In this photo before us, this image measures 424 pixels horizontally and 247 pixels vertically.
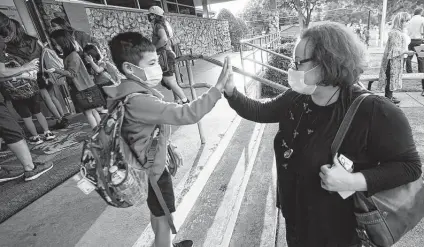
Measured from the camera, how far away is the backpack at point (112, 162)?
1299 millimetres

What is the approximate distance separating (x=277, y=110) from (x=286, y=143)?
308mm

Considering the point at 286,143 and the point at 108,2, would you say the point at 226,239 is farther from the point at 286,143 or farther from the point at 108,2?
the point at 108,2

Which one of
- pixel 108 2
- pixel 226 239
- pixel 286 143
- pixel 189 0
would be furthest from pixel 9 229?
pixel 189 0

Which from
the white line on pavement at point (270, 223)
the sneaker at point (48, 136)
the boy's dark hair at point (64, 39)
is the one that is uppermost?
the boy's dark hair at point (64, 39)

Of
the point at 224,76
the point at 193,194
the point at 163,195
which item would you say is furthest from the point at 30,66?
the point at 224,76

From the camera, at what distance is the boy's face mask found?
145 centimetres

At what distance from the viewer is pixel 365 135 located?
3.50ft

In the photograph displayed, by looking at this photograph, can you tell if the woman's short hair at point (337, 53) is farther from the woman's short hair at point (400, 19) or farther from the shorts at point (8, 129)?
the woman's short hair at point (400, 19)

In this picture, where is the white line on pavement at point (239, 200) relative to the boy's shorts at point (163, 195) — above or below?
below

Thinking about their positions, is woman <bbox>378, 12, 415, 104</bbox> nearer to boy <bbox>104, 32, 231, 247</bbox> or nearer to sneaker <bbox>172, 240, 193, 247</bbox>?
boy <bbox>104, 32, 231, 247</bbox>

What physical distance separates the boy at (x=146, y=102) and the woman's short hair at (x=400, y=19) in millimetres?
5163

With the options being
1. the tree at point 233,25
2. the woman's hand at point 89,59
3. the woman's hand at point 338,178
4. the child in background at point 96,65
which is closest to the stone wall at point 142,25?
the child in background at point 96,65

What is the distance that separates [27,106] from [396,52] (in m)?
6.63

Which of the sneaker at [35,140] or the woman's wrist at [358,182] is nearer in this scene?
the woman's wrist at [358,182]
